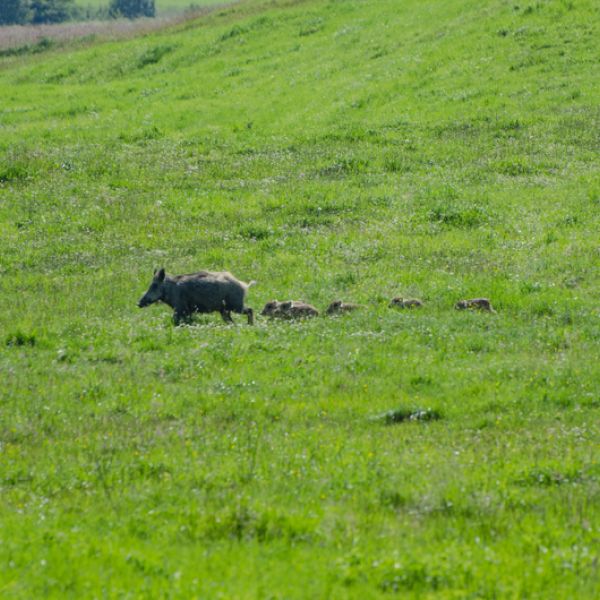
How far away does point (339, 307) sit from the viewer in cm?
2009

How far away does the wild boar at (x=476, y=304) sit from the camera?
19609 millimetres

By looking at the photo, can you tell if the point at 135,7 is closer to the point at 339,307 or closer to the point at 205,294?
the point at 205,294

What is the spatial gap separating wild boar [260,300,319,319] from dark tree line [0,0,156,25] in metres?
106

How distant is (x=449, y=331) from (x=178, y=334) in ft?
14.9

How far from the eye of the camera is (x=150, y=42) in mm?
59875

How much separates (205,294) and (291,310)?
62.3 inches

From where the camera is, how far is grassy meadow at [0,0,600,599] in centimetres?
1012

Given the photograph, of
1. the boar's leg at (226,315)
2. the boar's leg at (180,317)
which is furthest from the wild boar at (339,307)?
the boar's leg at (180,317)

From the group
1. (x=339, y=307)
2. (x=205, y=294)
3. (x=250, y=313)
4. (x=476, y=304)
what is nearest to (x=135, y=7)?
(x=205, y=294)

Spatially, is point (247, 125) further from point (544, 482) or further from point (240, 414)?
point (544, 482)

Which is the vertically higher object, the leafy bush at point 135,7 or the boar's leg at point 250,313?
the leafy bush at point 135,7

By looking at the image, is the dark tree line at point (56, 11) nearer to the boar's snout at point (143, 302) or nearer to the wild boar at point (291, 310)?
the boar's snout at point (143, 302)

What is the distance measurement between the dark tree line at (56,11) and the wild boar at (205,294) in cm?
10580

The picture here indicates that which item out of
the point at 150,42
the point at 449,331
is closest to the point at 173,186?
the point at 449,331
